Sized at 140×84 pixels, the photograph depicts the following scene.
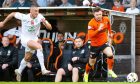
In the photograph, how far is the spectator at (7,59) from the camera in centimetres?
1580

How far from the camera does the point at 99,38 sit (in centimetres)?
1454

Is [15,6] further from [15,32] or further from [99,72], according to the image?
[99,72]

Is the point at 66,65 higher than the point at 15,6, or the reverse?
the point at 15,6

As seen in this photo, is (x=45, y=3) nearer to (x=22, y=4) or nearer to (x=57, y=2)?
(x=57, y=2)

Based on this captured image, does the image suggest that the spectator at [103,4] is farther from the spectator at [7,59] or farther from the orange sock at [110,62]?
the spectator at [7,59]

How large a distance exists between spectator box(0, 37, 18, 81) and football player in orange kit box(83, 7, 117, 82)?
7.90ft

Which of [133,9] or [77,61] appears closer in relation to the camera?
[77,61]

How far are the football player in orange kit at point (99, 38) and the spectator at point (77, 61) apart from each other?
47cm

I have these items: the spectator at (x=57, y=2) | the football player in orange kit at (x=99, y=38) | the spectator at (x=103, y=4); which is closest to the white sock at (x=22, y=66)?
the football player in orange kit at (x=99, y=38)

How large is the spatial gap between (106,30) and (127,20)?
1167 millimetres

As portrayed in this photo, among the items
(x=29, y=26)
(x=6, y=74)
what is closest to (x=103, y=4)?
(x=29, y=26)

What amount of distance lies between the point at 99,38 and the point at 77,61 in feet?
3.85

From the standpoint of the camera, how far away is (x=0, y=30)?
17.0 m

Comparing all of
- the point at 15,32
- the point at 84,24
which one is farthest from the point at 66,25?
the point at 15,32
